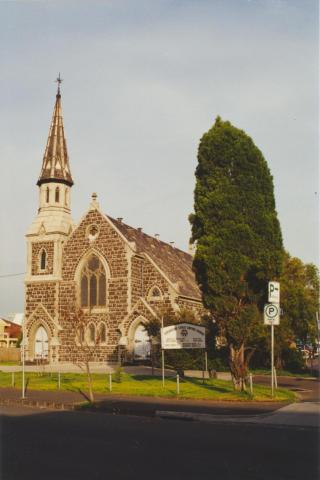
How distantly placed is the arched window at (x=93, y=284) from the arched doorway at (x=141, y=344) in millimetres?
4193

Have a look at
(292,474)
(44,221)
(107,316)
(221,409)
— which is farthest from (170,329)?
(44,221)

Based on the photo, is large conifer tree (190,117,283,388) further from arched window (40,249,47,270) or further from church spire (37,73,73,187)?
church spire (37,73,73,187)

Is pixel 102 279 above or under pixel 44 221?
under

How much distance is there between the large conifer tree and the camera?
23.6m

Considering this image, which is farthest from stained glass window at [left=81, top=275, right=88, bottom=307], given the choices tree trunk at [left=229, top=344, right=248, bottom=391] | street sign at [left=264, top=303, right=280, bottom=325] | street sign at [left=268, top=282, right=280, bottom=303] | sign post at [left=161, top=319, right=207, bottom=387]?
street sign at [left=264, top=303, right=280, bottom=325]

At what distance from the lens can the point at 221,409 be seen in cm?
1833

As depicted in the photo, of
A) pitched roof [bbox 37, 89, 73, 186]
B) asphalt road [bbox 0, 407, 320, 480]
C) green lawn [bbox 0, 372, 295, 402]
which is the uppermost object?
pitched roof [bbox 37, 89, 73, 186]

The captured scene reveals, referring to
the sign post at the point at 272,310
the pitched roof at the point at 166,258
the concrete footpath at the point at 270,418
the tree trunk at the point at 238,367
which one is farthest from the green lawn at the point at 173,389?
the pitched roof at the point at 166,258

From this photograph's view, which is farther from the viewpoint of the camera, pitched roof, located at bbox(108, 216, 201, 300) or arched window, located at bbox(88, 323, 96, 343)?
pitched roof, located at bbox(108, 216, 201, 300)

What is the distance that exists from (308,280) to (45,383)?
3114cm

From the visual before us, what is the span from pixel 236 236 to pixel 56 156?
112 feet

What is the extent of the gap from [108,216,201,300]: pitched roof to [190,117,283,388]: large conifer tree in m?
23.3

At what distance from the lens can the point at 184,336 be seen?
27000 mm

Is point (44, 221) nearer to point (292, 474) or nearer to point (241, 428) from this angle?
point (241, 428)
